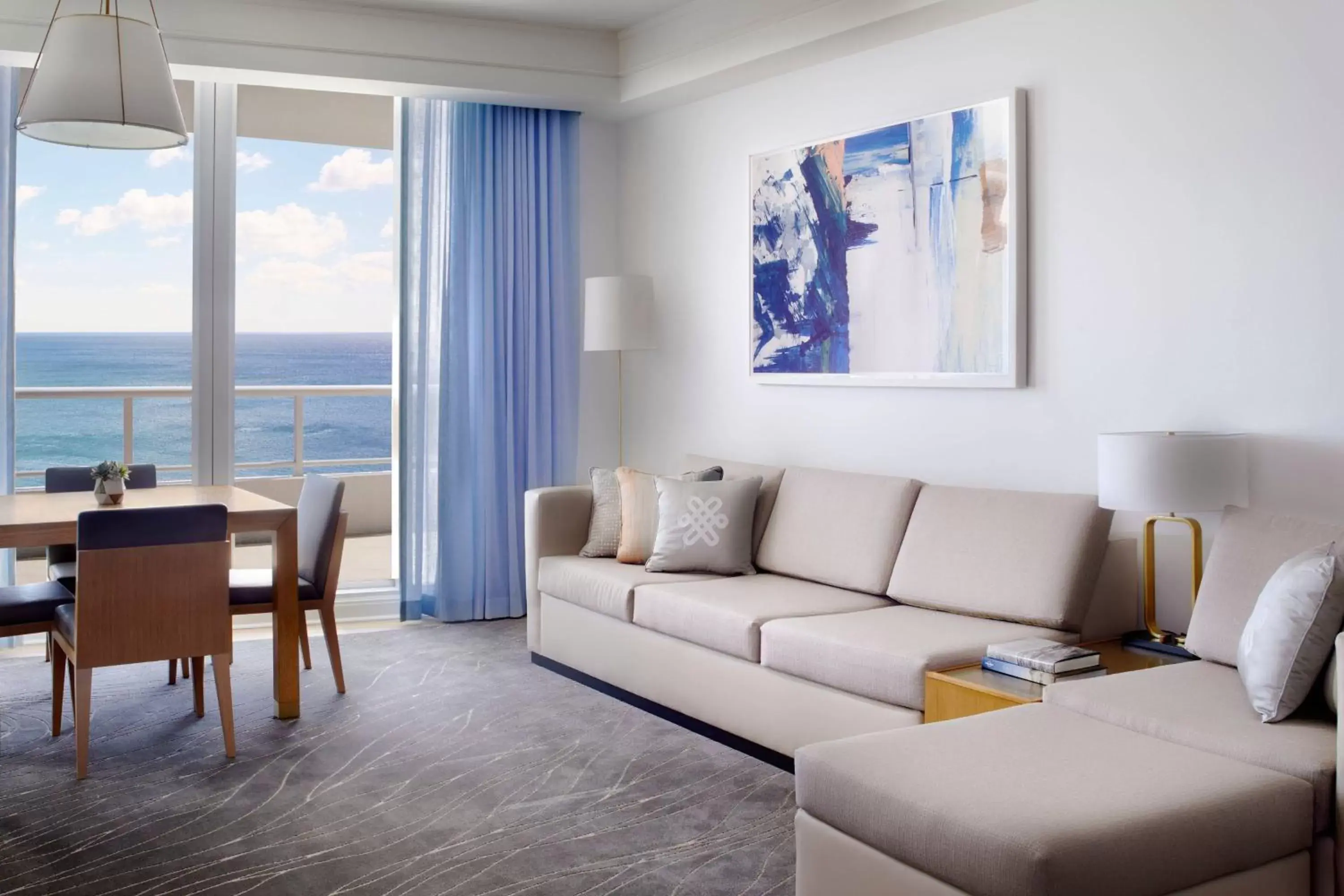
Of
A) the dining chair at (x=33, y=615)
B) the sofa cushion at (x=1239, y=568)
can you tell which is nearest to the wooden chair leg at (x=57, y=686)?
the dining chair at (x=33, y=615)

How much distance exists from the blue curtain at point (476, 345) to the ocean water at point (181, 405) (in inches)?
17.1

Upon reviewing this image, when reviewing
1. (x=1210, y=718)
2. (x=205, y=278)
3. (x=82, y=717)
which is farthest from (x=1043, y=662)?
(x=205, y=278)

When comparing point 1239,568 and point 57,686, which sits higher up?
point 1239,568

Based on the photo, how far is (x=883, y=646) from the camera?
3.67 meters

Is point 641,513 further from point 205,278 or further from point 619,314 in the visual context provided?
point 205,278

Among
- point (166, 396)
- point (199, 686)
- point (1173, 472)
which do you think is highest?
point (166, 396)

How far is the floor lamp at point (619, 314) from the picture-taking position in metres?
6.13

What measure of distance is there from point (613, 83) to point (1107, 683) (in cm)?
434

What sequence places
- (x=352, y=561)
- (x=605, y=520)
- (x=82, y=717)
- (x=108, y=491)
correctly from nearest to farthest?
1. (x=82, y=717)
2. (x=108, y=491)
3. (x=605, y=520)
4. (x=352, y=561)

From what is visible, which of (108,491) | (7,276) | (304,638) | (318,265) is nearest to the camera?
(108,491)

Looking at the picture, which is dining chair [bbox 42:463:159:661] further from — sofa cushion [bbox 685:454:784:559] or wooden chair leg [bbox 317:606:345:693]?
sofa cushion [bbox 685:454:784:559]

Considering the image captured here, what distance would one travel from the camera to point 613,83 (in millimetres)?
6371

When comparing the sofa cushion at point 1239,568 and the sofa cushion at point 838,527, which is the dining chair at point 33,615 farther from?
the sofa cushion at point 1239,568

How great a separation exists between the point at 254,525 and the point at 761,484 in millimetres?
2016
